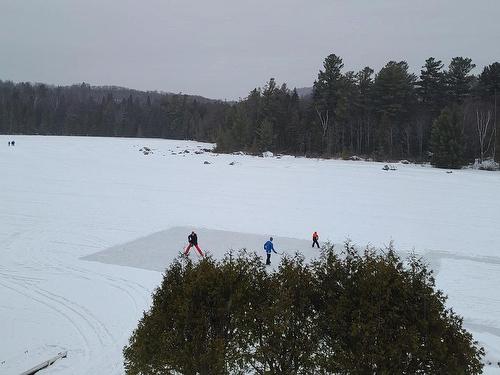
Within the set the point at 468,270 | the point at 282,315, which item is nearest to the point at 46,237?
the point at 282,315

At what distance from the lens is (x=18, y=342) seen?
9.78 meters

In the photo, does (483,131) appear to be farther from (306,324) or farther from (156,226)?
(306,324)

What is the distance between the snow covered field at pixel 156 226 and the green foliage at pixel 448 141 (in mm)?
6176

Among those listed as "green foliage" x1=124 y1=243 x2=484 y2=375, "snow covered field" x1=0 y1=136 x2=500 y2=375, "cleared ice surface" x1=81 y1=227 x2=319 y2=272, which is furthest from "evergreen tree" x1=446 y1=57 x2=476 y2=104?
"green foliage" x1=124 y1=243 x2=484 y2=375

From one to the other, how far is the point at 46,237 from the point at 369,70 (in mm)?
64177

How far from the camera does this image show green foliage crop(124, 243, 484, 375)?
17.7ft

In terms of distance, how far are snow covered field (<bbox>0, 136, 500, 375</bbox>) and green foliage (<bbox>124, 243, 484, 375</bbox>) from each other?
3783mm

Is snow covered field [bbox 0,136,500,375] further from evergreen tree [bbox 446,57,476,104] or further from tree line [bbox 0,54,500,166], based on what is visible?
evergreen tree [bbox 446,57,476,104]

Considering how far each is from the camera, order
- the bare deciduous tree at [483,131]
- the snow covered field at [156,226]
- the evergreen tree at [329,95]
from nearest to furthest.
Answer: the snow covered field at [156,226] → the bare deciduous tree at [483,131] → the evergreen tree at [329,95]

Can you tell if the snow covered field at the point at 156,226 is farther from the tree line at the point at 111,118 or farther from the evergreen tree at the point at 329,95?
the tree line at the point at 111,118

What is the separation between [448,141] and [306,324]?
5242cm

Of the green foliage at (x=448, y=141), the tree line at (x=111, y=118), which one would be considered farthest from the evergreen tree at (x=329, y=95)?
the tree line at (x=111, y=118)

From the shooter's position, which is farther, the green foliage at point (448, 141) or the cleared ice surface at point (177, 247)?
the green foliage at point (448, 141)

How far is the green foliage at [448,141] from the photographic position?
5200 centimetres
